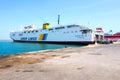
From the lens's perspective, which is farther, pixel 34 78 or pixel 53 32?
pixel 53 32

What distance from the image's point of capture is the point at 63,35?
84.2 metres

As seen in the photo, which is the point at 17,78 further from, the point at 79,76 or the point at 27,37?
the point at 27,37

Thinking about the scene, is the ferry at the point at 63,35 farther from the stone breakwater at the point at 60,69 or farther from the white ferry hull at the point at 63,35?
the stone breakwater at the point at 60,69

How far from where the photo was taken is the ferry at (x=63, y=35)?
257 ft

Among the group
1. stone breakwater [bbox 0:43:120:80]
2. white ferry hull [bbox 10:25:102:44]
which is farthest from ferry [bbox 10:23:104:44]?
stone breakwater [bbox 0:43:120:80]

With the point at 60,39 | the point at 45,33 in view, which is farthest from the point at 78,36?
the point at 45,33

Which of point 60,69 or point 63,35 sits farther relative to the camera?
point 63,35

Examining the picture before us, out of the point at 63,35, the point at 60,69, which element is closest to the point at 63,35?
the point at 63,35

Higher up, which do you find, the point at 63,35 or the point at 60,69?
the point at 63,35

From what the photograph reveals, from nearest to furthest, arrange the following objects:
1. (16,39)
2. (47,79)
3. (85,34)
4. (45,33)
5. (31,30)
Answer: (47,79), (85,34), (45,33), (31,30), (16,39)

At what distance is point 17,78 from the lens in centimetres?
957

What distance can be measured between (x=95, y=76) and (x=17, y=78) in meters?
3.52

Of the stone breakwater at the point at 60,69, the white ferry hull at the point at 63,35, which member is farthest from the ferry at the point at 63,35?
the stone breakwater at the point at 60,69

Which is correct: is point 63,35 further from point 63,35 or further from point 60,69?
point 60,69
